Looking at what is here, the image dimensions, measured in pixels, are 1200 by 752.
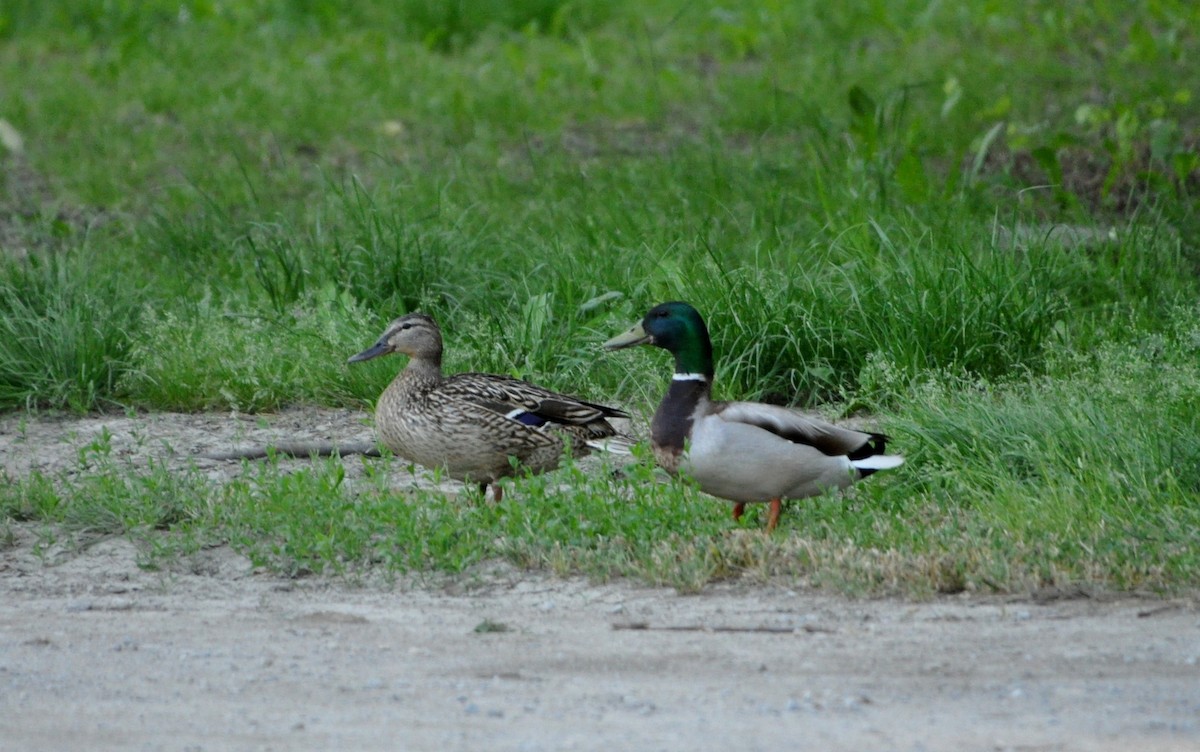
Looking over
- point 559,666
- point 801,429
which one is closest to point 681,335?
point 801,429

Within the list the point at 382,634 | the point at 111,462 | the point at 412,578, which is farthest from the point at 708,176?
the point at 382,634

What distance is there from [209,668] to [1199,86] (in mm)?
9409

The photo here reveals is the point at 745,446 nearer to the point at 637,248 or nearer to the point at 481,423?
the point at 481,423

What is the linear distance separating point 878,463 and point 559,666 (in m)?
1.87

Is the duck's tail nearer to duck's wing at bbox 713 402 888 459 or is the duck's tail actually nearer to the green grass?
duck's wing at bbox 713 402 888 459

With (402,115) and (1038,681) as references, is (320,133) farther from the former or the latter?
(1038,681)

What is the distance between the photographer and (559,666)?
455 centimetres

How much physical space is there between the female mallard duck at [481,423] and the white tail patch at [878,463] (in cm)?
108

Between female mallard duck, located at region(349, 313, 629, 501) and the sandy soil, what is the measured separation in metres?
0.95

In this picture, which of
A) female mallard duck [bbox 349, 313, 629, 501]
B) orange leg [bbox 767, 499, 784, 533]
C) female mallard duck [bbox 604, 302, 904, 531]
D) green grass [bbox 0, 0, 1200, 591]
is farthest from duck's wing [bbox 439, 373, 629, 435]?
orange leg [bbox 767, 499, 784, 533]

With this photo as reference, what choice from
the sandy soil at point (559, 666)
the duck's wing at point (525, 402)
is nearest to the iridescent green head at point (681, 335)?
the duck's wing at point (525, 402)

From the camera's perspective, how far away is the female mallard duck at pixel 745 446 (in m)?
5.81

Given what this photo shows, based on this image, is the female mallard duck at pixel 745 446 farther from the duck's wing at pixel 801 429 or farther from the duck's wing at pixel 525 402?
the duck's wing at pixel 525 402

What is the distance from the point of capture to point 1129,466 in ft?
18.9
